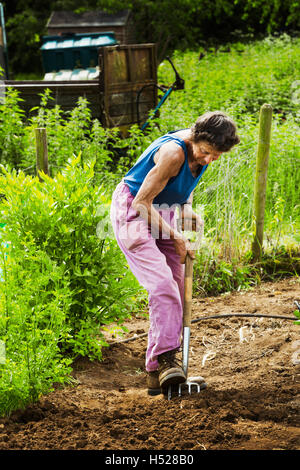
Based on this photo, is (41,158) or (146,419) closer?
(146,419)

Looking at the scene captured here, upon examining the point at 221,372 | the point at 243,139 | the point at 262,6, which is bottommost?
the point at 221,372

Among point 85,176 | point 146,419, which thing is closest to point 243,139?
point 85,176

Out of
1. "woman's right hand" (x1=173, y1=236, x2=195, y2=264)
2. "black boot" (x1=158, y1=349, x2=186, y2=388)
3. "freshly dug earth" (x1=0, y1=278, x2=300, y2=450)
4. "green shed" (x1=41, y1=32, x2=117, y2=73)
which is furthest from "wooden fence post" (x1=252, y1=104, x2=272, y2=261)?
"green shed" (x1=41, y1=32, x2=117, y2=73)

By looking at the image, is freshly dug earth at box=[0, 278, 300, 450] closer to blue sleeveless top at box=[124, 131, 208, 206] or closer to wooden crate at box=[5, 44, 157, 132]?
blue sleeveless top at box=[124, 131, 208, 206]

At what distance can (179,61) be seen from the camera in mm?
15758

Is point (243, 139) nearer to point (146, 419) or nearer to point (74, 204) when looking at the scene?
point (74, 204)

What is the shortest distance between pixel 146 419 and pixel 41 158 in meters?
2.88

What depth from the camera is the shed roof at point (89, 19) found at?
2059cm

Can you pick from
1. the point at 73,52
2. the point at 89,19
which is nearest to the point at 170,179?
the point at 73,52

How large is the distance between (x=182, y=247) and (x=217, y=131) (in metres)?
0.69

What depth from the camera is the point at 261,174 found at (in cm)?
518

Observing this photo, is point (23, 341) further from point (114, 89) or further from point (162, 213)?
point (114, 89)

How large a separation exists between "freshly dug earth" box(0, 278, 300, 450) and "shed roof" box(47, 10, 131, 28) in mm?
18311
